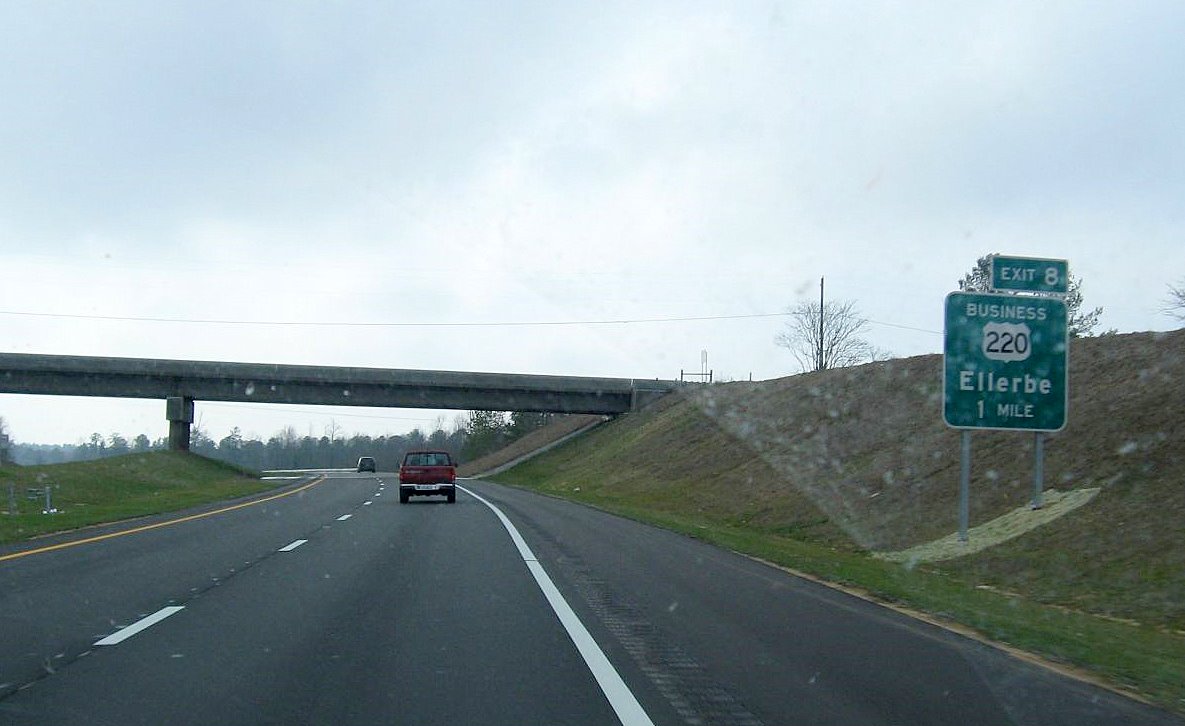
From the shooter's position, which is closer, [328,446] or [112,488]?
[112,488]

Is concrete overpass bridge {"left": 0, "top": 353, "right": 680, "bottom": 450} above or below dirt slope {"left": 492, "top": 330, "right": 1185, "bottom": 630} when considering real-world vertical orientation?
above

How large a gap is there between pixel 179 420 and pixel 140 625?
62370 millimetres

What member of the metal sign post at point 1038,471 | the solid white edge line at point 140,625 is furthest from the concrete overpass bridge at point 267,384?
the solid white edge line at point 140,625

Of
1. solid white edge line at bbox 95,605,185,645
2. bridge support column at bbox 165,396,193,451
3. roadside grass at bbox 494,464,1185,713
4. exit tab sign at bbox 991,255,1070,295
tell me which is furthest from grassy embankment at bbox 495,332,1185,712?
bridge support column at bbox 165,396,193,451

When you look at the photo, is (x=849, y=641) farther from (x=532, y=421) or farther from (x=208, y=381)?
(x=532, y=421)

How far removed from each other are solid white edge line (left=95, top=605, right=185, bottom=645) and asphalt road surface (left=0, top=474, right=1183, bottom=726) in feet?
0.12

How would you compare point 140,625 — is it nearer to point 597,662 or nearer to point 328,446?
point 597,662

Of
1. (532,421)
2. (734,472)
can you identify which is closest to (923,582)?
(734,472)

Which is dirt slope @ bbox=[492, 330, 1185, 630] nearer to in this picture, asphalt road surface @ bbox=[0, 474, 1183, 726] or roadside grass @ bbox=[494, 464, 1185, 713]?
roadside grass @ bbox=[494, 464, 1185, 713]

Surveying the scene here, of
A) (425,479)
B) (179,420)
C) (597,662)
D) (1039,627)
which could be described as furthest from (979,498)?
(179,420)

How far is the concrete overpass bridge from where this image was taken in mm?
64375

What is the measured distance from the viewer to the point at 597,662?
27.7 ft

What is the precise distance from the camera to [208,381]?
67375mm

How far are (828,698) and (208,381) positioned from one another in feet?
214
